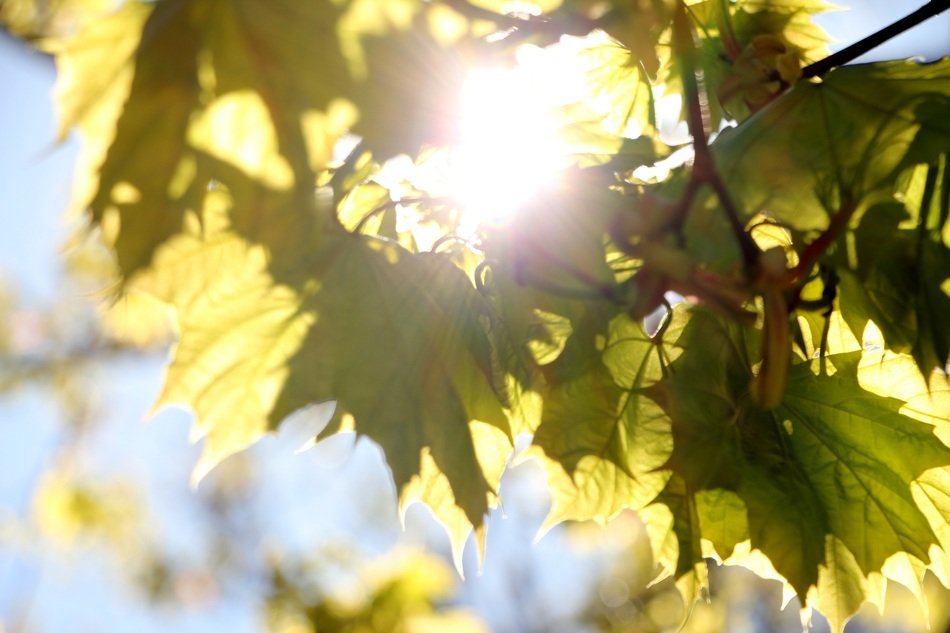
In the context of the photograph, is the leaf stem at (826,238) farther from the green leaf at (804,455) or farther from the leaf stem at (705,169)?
the green leaf at (804,455)

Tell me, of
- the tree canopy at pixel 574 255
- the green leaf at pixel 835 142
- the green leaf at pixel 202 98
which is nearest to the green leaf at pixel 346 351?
the tree canopy at pixel 574 255

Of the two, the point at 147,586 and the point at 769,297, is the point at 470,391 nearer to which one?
the point at 769,297

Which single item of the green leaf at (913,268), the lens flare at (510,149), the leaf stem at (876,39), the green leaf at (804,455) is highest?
the leaf stem at (876,39)

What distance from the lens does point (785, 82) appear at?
2.42 ft

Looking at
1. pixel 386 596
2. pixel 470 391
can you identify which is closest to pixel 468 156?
pixel 470 391

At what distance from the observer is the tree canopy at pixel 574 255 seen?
20.8 inches

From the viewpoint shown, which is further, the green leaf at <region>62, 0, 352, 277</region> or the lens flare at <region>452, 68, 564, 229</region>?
the lens flare at <region>452, 68, 564, 229</region>

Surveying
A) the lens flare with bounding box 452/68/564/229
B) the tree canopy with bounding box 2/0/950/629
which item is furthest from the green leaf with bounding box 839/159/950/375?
the lens flare with bounding box 452/68/564/229

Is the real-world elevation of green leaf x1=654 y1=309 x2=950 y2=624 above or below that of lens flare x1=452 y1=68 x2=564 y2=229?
below

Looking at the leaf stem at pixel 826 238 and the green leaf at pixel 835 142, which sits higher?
the green leaf at pixel 835 142

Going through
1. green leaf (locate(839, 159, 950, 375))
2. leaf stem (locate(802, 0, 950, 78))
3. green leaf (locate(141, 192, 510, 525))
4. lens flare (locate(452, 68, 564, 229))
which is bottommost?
green leaf (locate(141, 192, 510, 525))

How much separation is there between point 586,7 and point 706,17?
0.72ft

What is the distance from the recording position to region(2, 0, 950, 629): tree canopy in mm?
528

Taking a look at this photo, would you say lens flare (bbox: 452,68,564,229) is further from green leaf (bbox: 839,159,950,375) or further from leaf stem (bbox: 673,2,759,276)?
green leaf (bbox: 839,159,950,375)
